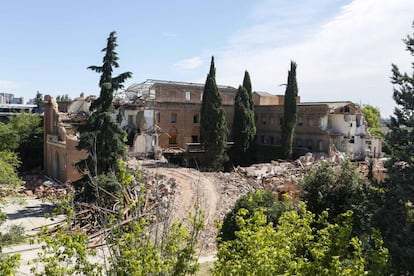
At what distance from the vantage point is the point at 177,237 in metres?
6.80

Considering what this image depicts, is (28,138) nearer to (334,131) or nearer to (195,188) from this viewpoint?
(195,188)

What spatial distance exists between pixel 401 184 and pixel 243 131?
97.2 ft

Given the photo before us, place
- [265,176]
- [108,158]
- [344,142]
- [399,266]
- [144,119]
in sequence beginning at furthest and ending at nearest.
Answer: [344,142], [144,119], [265,176], [108,158], [399,266]

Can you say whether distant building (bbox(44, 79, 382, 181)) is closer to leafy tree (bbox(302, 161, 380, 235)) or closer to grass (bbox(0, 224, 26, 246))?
grass (bbox(0, 224, 26, 246))

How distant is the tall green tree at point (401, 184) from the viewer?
10.5 meters

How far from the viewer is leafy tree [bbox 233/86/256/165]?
4097cm

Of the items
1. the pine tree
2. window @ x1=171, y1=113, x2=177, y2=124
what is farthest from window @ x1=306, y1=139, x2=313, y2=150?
window @ x1=171, y1=113, x2=177, y2=124

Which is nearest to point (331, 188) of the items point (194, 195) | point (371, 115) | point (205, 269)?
point (205, 269)

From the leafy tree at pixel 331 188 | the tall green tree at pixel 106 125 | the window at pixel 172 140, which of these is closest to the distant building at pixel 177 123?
the window at pixel 172 140

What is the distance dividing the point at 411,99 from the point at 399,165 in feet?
6.76

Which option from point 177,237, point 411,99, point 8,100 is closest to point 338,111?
point 411,99

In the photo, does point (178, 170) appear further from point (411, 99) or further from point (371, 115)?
point (371, 115)

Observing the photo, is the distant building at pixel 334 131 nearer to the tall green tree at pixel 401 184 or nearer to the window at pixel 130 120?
the window at pixel 130 120

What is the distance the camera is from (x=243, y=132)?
4084 centimetres
